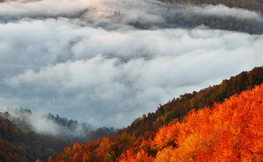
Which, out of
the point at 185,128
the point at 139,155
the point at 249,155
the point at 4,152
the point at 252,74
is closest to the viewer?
the point at 249,155

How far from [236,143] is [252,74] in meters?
59.1

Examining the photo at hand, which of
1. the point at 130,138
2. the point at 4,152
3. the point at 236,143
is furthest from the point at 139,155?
the point at 4,152

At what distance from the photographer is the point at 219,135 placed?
4869cm

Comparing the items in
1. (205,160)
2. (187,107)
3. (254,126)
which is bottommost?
(187,107)

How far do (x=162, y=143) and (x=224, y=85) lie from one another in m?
44.9

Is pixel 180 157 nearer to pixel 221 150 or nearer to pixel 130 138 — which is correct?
pixel 221 150

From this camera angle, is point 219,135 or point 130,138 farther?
point 130,138

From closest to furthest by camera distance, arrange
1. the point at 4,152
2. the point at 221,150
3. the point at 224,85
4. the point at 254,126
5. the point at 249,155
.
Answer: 1. the point at 249,155
2. the point at 221,150
3. the point at 254,126
4. the point at 224,85
5. the point at 4,152

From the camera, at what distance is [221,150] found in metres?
43.4

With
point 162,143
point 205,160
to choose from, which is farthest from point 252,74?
point 205,160

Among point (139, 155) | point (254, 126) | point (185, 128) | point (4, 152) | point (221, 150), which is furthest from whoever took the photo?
point (4, 152)

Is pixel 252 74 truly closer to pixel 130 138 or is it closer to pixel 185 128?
pixel 185 128

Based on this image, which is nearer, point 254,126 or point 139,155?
point 254,126

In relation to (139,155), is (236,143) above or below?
above
